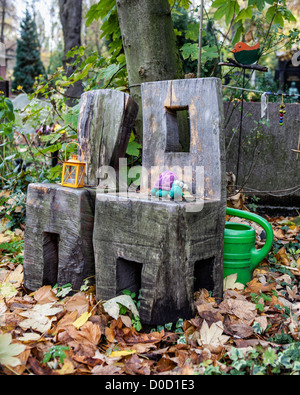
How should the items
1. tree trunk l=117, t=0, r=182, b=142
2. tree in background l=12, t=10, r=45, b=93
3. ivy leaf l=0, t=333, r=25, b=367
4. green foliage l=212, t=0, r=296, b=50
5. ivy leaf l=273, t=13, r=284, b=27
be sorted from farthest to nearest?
tree in background l=12, t=10, r=45, b=93 < ivy leaf l=273, t=13, r=284, b=27 < green foliage l=212, t=0, r=296, b=50 < tree trunk l=117, t=0, r=182, b=142 < ivy leaf l=0, t=333, r=25, b=367

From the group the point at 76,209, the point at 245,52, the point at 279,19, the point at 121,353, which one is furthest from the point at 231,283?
the point at 279,19

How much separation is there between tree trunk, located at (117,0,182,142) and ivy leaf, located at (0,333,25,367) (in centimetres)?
205

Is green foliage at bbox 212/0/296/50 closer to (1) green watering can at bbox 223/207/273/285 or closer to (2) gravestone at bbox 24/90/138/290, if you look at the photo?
(2) gravestone at bbox 24/90/138/290

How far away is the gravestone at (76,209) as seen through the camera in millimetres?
2211

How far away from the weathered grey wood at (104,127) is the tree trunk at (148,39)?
0.59 meters

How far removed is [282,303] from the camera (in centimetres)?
227

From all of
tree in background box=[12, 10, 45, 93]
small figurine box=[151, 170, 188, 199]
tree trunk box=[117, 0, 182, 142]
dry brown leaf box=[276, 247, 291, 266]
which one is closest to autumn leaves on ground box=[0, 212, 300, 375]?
dry brown leaf box=[276, 247, 291, 266]

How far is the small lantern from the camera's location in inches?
90.4

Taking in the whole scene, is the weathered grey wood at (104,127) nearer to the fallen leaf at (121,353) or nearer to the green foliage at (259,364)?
the fallen leaf at (121,353)
